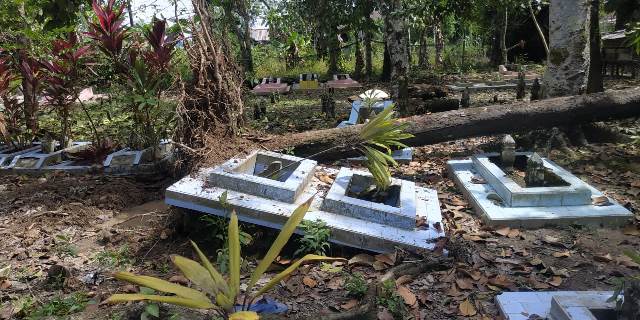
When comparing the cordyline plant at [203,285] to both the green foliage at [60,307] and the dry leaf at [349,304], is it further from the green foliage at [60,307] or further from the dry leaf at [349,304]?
the green foliage at [60,307]

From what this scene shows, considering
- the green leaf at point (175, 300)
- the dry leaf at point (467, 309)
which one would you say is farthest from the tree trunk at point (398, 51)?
the green leaf at point (175, 300)

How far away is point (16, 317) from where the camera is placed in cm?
298

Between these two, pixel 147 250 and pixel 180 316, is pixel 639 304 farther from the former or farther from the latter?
pixel 147 250

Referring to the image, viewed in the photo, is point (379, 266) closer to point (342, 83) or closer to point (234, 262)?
point (234, 262)

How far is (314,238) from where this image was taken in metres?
3.61

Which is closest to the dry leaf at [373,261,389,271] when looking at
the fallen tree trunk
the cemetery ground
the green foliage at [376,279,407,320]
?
the cemetery ground

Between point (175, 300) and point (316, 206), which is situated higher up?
point (175, 300)

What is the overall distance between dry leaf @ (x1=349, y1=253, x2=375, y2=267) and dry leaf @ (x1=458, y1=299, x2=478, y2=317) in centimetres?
76

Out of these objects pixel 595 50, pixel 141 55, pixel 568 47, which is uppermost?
pixel 141 55

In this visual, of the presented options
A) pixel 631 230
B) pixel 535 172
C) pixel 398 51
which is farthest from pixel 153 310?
pixel 398 51

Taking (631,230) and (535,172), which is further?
(535,172)

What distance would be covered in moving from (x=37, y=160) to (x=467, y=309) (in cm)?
582

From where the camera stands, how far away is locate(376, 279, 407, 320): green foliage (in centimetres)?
281

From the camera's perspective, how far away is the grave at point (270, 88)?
12703mm
